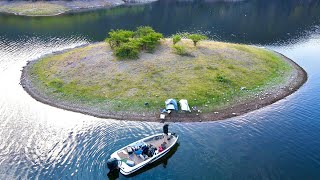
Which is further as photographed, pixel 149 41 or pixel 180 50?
pixel 149 41

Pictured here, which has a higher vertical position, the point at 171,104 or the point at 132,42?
the point at 132,42

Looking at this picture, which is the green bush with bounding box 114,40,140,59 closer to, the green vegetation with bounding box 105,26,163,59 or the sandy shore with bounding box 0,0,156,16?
the green vegetation with bounding box 105,26,163,59

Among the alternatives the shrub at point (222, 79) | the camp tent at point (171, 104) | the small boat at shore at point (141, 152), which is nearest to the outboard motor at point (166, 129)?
the small boat at shore at point (141, 152)

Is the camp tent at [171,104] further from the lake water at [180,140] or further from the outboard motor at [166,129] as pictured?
the outboard motor at [166,129]

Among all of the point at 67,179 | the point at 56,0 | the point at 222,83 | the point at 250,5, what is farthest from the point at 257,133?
the point at 56,0

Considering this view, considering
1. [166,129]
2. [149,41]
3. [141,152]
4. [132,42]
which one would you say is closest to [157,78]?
[132,42]

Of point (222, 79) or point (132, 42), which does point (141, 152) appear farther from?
point (132, 42)

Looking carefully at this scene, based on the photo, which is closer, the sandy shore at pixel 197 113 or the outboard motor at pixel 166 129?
the outboard motor at pixel 166 129

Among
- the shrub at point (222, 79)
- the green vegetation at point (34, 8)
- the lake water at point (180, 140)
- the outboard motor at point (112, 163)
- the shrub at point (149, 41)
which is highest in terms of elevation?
the shrub at point (149, 41)
